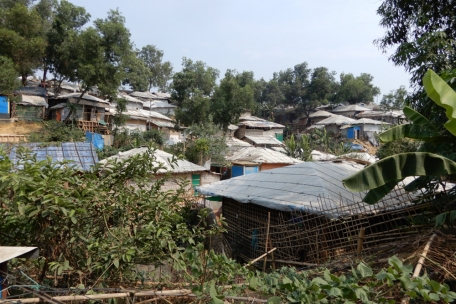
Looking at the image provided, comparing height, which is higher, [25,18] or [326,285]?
[25,18]

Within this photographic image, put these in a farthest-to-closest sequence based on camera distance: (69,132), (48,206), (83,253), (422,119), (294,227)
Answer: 1. (69,132)
2. (294,227)
3. (422,119)
4. (83,253)
5. (48,206)

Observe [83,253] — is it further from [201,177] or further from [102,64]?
[102,64]

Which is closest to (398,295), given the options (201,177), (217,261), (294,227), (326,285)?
(326,285)

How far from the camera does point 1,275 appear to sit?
293 cm

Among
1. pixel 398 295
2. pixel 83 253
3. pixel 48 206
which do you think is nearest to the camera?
pixel 398 295

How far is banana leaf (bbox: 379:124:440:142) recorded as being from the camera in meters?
4.96

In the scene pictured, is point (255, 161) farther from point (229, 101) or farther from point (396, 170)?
point (396, 170)

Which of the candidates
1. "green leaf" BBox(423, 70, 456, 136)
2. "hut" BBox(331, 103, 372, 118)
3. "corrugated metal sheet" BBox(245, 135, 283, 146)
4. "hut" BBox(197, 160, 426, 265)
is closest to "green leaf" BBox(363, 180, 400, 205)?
"hut" BBox(197, 160, 426, 265)

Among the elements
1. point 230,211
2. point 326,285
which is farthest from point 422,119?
point 230,211

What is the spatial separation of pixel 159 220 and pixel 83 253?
84 centimetres

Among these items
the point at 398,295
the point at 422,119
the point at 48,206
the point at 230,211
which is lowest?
the point at 230,211

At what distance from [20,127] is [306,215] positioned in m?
22.8

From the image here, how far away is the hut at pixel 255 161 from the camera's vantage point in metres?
22.7

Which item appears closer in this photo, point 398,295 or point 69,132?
point 398,295
